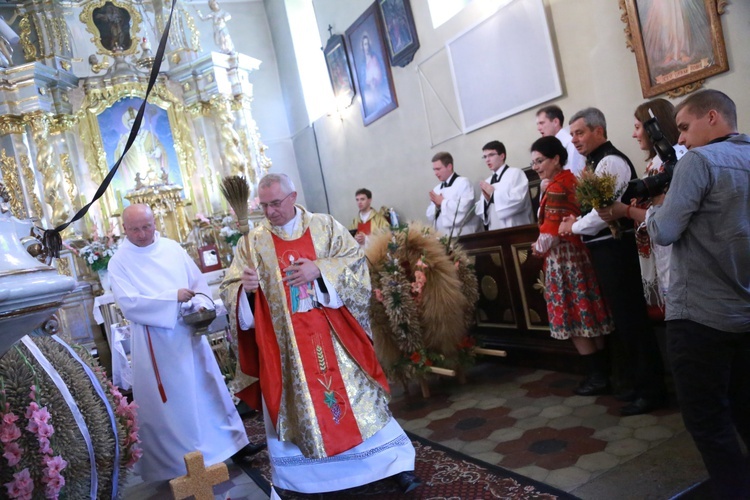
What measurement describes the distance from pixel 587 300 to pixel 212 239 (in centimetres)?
Answer: 746

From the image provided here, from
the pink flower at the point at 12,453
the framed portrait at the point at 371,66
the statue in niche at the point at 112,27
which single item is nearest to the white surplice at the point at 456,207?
the framed portrait at the point at 371,66

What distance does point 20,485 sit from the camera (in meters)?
1.96

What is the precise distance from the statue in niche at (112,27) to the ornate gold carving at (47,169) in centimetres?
168

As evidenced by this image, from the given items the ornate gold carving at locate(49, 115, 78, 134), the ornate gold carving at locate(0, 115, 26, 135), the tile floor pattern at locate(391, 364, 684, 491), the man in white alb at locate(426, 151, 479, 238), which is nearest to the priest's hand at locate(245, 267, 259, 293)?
the tile floor pattern at locate(391, 364, 684, 491)

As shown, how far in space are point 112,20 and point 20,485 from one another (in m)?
10.0

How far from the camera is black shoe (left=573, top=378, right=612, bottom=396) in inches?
163

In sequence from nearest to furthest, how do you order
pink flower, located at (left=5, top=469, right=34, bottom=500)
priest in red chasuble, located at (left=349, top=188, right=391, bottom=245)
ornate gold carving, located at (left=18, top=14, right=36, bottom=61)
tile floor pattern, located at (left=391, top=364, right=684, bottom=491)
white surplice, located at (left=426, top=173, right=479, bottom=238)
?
pink flower, located at (left=5, top=469, right=34, bottom=500) < tile floor pattern, located at (left=391, top=364, right=684, bottom=491) < white surplice, located at (left=426, top=173, right=479, bottom=238) < priest in red chasuble, located at (left=349, top=188, right=391, bottom=245) < ornate gold carving, located at (left=18, top=14, right=36, bottom=61)

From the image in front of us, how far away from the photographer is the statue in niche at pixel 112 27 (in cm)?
1028

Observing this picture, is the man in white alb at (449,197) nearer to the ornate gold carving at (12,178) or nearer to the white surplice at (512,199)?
the white surplice at (512,199)

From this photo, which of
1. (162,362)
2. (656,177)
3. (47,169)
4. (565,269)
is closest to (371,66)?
(47,169)

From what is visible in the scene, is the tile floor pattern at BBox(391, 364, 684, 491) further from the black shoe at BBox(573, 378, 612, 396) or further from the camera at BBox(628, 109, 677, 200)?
the camera at BBox(628, 109, 677, 200)

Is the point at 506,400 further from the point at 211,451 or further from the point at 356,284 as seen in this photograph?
the point at 211,451

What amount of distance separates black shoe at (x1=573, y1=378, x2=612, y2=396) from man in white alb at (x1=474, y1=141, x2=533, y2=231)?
2.04 metres

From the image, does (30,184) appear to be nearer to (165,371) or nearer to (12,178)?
(12,178)
